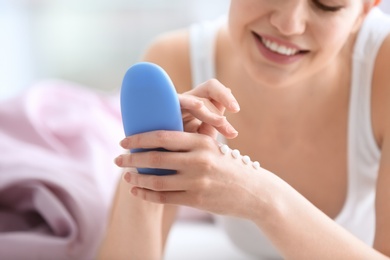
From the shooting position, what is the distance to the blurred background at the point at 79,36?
2031 millimetres

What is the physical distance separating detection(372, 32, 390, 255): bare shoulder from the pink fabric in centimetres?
48

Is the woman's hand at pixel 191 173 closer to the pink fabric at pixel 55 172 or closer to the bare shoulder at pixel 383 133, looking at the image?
the bare shoulder at pixel 383 133

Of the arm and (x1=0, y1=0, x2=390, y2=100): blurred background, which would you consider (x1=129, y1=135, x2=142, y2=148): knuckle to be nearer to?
the arm

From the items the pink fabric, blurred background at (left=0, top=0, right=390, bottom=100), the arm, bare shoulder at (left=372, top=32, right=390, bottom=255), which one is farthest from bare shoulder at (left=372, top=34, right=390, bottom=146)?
blurred background at (left=0, top=0, right=390, bottom=100)

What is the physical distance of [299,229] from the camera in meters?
0.71

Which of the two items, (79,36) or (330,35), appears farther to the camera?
(79,36)

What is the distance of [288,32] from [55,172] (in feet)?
1.78

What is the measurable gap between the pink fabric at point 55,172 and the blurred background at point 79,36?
0.58 metres

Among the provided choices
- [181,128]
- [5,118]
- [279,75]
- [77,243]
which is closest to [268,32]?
[279,75]

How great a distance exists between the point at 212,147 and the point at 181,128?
38 millimetres

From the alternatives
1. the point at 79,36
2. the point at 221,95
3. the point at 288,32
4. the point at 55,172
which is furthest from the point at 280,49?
the point at 79,36

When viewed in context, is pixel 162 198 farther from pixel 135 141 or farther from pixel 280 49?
pixel 280 49

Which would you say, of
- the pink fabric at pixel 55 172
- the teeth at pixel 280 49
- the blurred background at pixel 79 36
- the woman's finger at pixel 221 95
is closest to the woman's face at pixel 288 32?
the teeth at pixel 280 49

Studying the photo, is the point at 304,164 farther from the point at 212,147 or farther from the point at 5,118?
the point at 5,118
